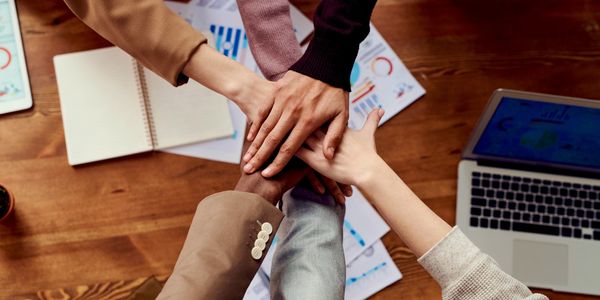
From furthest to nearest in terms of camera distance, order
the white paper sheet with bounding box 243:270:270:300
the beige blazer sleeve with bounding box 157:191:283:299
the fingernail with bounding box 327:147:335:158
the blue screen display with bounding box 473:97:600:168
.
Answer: the white paper sheet with bounding box 243:270:270:300 < the fingernail with bounding box 327:147:335:158 < the blue screen display with bounding box 473:97:600:168 < the beige blazer sleeve with bounding box 157:191:283:299

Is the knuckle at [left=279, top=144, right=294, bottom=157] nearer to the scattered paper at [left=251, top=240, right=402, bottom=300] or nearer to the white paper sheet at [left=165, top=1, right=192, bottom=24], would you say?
the scattered paper at [left=251, top=240, right=402, bottom=300]

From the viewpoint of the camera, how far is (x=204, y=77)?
3.48ft

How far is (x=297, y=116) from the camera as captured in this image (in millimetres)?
1044

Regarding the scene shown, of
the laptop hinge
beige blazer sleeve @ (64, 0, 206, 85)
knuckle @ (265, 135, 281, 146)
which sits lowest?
the laptop hinge

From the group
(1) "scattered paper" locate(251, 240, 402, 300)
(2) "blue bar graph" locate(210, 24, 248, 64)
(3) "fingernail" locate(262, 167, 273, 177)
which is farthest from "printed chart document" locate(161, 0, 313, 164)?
(1) "scattered paper" locate(251, 240, 402, 300)

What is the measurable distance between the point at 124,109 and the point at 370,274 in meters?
0.56

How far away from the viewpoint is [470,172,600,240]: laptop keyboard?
1138 mm

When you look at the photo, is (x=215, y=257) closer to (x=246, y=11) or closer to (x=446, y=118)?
(x=246, y=11)

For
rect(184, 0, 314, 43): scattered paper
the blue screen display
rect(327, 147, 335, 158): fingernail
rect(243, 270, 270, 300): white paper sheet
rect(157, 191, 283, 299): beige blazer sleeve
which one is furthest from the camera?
rect(184, 0, 314, 43): scattered paper

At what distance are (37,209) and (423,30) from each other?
82cm

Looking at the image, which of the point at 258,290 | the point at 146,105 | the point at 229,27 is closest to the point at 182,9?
the point at 229,27

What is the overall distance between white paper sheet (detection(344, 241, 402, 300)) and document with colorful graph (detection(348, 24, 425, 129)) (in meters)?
0.25

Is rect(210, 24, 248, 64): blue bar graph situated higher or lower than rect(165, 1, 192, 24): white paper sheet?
lower

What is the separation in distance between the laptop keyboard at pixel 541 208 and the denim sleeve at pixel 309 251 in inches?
11.6
